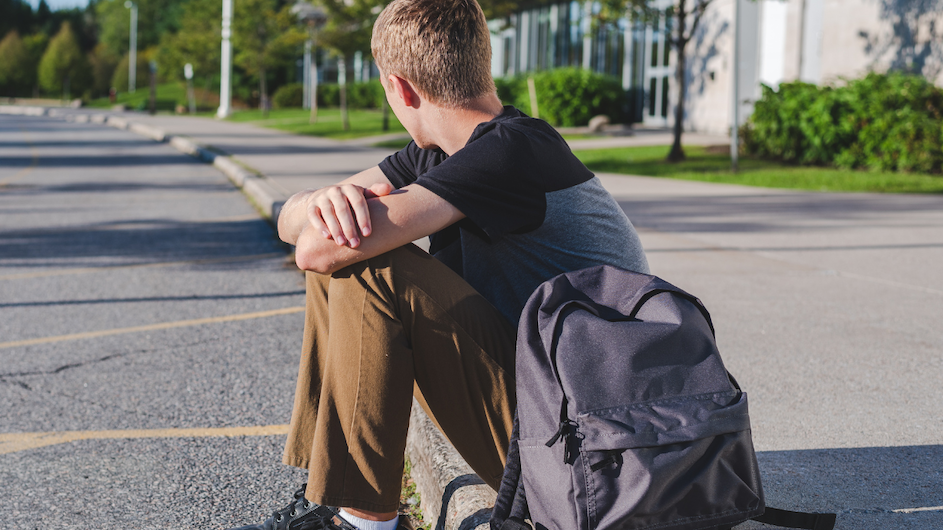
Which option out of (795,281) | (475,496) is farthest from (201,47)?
Answer: (475,496)

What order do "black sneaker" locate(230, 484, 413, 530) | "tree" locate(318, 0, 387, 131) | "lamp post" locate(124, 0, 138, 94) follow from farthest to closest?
"lamp post" locate(124, 0, 138, 94) < "tree" locate(318, 0, 387, 131) < "black sneaker" locate(230, 484, 413, 530)

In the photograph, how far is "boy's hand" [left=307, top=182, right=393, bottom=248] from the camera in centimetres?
212

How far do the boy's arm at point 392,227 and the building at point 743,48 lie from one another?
12359 mm

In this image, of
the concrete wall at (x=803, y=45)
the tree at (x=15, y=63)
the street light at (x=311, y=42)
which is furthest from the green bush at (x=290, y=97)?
the tree at (x=15, y=63)

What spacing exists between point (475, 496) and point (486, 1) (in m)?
22.4

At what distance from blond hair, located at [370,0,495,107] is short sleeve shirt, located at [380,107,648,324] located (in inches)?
5.4

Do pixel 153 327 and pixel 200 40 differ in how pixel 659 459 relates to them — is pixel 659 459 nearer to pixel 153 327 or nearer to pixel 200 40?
pixel 153 327

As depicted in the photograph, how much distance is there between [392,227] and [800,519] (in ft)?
4.04

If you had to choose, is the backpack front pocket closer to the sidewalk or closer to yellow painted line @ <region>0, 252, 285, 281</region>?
the sidewalk

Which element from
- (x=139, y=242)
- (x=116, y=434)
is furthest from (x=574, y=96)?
(x=116, y=434)

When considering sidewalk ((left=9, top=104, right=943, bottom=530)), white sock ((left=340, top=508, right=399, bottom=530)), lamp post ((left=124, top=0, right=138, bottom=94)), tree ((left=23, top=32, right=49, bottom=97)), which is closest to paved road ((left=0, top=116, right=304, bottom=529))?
white sock ((left=340, top=508, right=399, bottom=530))

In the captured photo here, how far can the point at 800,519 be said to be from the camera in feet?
7.14

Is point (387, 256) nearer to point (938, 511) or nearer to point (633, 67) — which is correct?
point (938, 511)

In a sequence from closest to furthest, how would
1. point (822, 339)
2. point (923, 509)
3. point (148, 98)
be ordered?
point (923, 509)
point (822, 339)
point (148, 98)
